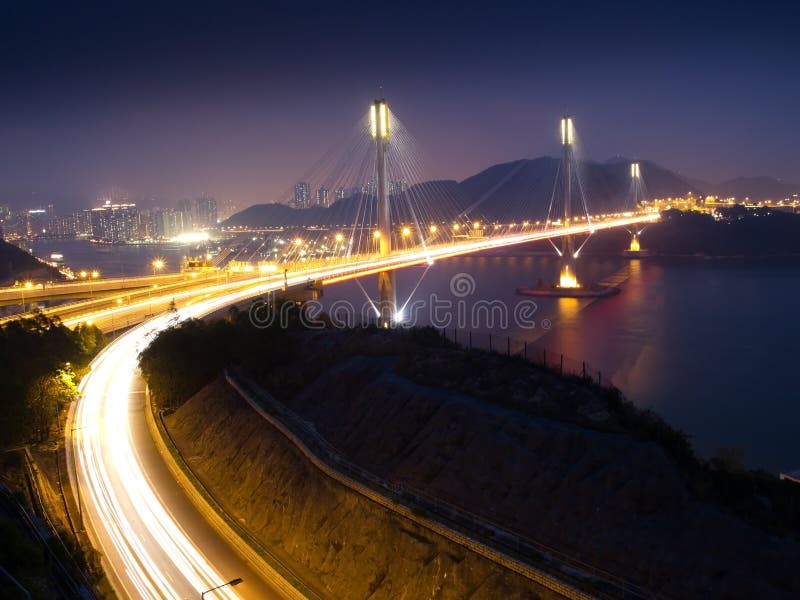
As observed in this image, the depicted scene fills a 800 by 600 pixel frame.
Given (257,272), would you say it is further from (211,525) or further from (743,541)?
(743,541)

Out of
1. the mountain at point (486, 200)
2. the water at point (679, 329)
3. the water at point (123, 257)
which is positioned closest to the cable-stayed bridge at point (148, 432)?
the water at point (679, 329)

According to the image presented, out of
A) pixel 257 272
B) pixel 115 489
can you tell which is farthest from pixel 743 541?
pixel 257 272

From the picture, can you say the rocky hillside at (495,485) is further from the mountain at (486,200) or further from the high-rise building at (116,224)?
the high-rise building at (116,224)

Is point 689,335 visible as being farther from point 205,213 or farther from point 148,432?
point 205,213

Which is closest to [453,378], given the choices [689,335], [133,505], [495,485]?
[495,485]

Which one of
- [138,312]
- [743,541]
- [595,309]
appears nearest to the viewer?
[743,541]

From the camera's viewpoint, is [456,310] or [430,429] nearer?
[430,429]

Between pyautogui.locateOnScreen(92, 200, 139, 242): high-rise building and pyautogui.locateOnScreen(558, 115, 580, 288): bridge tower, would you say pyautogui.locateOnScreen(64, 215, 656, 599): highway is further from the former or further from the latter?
pyautogui.locateOnScreen(92, 200, 139, 242): high-rise building
